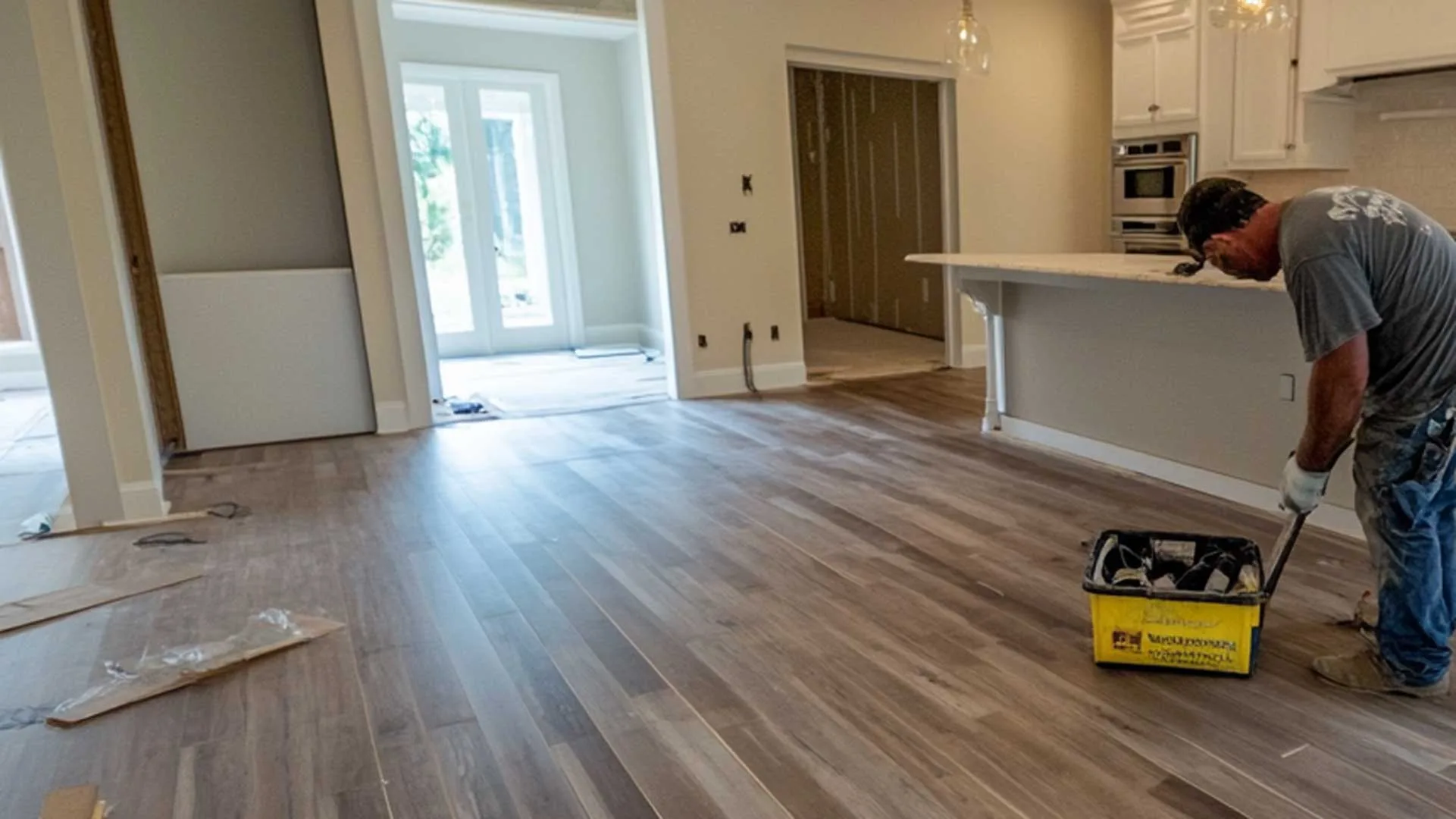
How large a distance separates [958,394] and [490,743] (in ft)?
13.7

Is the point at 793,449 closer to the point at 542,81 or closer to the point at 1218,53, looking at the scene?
the point at 1218,53

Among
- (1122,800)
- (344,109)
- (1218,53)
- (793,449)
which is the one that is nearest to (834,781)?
(1122,800)

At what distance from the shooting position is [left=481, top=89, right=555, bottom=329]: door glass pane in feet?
26.0

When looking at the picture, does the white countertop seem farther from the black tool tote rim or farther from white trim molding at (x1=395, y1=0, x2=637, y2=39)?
white trim molding at (x1=395, y1=0, x2=637, y2=39)

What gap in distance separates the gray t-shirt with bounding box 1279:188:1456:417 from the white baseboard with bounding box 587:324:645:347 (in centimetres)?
686

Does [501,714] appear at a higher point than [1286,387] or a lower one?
lower

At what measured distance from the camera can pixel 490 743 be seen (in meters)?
2.07

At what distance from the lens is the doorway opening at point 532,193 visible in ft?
24.8

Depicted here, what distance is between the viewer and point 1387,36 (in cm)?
455

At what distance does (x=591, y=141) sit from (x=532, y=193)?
2.30ft

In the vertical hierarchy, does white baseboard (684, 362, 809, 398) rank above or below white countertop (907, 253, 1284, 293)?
below

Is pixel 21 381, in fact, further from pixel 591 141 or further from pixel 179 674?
pixel 179 674

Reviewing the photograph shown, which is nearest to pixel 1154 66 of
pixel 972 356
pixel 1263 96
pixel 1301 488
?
pixel 1263 96

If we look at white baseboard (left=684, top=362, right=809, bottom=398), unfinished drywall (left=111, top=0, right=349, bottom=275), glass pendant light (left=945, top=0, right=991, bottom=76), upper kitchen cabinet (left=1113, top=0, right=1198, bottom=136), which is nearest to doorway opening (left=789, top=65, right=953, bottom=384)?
white baseboard (left=684, top=362, right=809, bottom=398)
